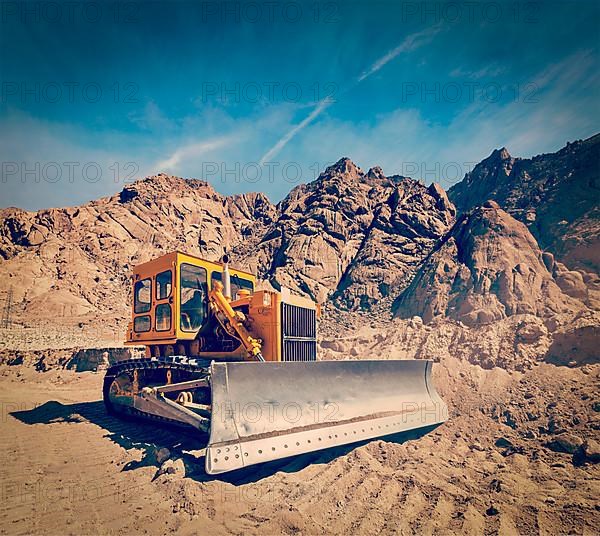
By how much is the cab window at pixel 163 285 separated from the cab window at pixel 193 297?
33cm

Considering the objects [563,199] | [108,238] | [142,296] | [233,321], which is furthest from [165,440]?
[108,238]

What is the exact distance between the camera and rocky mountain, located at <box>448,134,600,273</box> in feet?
54.0

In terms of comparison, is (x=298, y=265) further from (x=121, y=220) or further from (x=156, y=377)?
(x=156, y=377)

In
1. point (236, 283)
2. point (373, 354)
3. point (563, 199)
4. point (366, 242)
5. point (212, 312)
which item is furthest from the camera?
point (366, 242)

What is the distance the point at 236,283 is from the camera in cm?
830

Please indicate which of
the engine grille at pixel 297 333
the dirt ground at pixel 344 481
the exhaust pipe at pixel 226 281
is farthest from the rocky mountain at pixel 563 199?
the exhaust pipe at pixel 226 281

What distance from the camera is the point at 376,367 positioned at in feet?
22.3

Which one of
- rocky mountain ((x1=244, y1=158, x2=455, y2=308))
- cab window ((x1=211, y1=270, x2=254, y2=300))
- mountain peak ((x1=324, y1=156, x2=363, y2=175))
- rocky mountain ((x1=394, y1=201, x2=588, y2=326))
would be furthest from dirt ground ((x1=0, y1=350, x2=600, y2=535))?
mountain peak ((x1=324, y1=156, x2=363, y2=175))

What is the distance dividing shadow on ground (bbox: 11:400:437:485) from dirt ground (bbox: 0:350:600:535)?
4 centimetres

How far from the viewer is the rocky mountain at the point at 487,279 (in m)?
13.6

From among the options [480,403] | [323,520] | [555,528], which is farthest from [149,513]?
[480,403]

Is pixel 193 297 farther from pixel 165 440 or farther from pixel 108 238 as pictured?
pixel 108 238

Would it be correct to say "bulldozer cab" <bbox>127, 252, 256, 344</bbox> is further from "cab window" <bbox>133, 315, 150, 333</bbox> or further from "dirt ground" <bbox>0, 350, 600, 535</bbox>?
"dirt ground" <bbox>0, 350, 600, 535</bbox>

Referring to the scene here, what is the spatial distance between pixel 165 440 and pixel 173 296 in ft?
7.80
